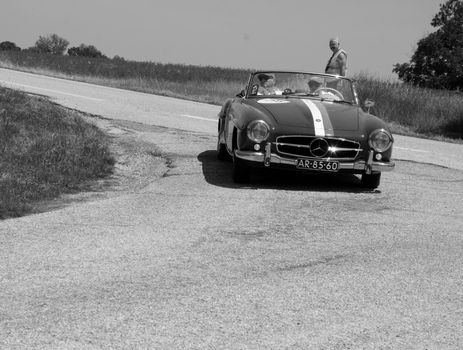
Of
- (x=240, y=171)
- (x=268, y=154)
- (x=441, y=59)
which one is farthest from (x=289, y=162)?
(x=441, y=59)

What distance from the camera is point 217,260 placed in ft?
19.0

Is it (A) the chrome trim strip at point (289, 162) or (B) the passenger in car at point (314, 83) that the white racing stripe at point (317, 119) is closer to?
(A) the chrome trim strip at point (289, 162)

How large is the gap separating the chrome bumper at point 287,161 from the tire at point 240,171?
0.11 metres

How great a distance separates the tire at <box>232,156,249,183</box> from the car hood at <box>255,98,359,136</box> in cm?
61

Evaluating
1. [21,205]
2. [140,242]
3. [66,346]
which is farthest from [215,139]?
[66,346]

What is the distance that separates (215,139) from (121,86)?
1395 cm

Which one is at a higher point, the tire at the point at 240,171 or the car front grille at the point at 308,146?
the car front grille at the point at 308,146

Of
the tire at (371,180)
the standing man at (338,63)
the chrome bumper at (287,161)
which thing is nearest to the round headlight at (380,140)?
the chrome bumper at (287,161)

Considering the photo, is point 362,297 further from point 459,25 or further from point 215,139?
point 459,25

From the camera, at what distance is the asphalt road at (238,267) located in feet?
14.4

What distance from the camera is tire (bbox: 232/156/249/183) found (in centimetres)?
916

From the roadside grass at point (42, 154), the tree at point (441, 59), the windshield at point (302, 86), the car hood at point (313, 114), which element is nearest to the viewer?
the roadside grass at point (42, 154)

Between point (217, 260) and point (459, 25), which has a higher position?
point (459, 25)

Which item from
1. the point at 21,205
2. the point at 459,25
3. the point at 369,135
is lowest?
the point at 21,205
